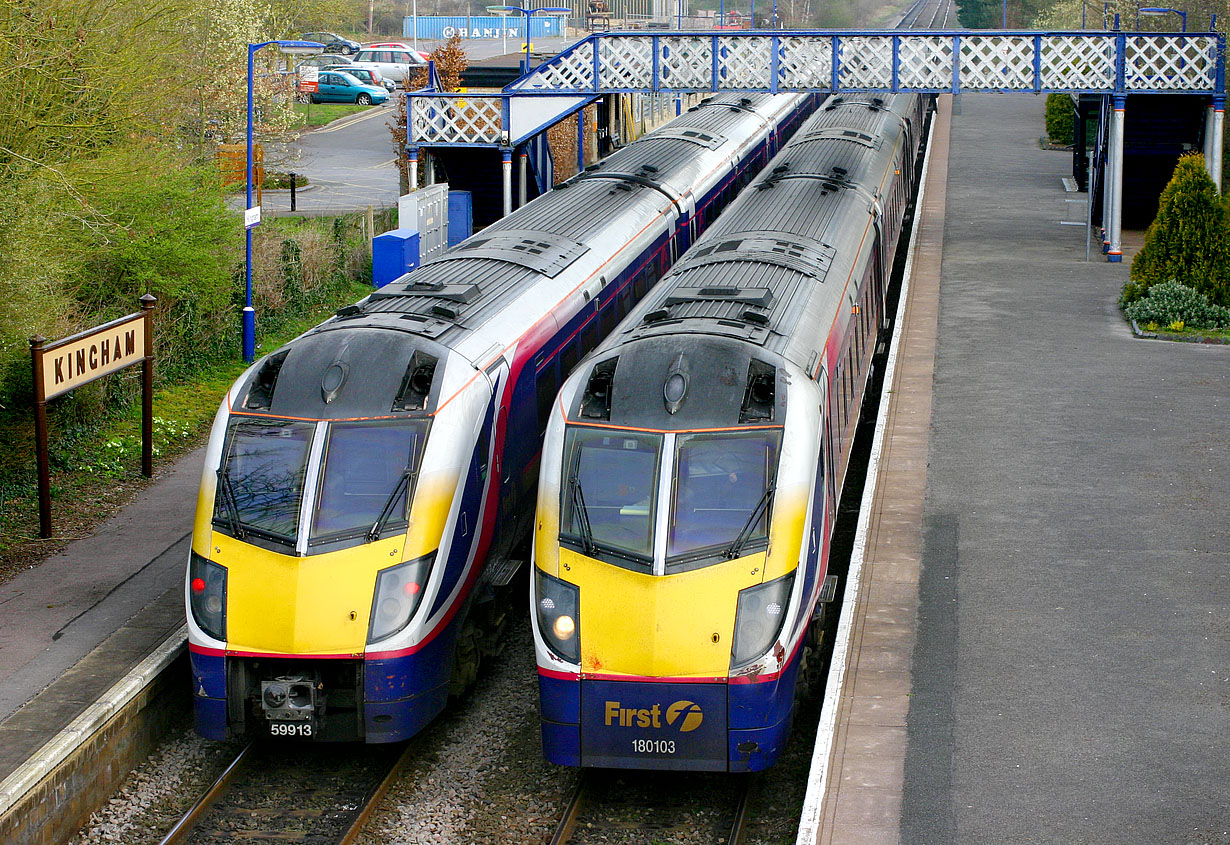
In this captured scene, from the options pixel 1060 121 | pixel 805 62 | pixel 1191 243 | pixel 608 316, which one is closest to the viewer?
pixel 608 316

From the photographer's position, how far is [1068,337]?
2102 centimetres

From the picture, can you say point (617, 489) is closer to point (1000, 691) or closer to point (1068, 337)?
point (1000, 691)

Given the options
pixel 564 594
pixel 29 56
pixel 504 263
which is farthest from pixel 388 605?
pixel 29 56

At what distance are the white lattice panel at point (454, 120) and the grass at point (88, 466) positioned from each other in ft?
27.3

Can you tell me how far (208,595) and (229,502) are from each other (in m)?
0.68

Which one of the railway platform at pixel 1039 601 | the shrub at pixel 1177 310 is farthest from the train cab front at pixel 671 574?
the shrub at pixel 1177 310

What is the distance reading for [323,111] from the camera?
52.0m

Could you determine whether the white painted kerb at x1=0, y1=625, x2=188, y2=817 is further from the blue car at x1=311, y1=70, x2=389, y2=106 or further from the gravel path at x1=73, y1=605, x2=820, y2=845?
the blue car at x1=311, y1=70, x2=389, y2=106

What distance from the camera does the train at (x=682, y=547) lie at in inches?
365

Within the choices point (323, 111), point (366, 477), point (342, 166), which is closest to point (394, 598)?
point (366, 477)

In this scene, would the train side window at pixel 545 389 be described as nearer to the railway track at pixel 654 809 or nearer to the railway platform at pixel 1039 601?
the railway platform at pixel 1039 601

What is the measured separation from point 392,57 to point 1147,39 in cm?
3999

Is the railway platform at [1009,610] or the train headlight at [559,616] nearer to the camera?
the railway platform at [1009,610]

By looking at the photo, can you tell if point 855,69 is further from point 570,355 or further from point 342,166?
point 342,166
